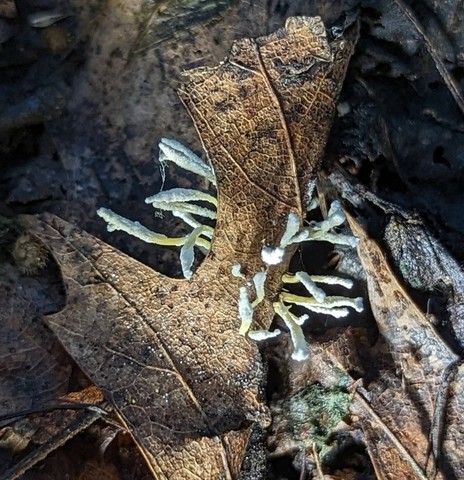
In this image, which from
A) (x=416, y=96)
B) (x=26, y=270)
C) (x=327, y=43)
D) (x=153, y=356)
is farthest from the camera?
(x=416, y=96)

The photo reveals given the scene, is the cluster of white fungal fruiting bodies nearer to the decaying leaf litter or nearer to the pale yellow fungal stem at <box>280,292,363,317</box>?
the pale yellow fungal stem at <box>280,292,363,317</box>

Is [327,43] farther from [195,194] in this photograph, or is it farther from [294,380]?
[294,380]

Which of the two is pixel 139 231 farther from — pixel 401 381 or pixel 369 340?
pixel 401 381

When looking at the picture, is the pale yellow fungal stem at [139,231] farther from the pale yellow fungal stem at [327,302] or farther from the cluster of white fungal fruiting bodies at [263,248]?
the pale yellow fungal stem at [327,302]

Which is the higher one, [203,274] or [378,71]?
[378,71]

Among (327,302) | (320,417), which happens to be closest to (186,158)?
(327,302)

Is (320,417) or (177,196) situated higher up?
(177,196)

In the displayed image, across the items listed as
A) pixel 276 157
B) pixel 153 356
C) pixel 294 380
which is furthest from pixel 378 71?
pixel 153 356

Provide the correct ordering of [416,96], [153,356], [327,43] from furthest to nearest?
[416,96] → [153,356] → [327,43]
